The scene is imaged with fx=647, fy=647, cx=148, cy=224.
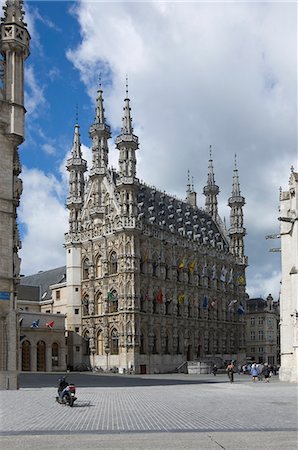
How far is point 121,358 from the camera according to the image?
7669cm

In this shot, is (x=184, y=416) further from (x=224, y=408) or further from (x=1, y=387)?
(x=1, y=387)

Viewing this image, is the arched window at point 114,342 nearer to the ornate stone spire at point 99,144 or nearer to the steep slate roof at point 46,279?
the steep slate roof at point 46,279

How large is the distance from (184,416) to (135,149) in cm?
6166

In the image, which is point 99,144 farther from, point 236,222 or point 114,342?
point 236,222

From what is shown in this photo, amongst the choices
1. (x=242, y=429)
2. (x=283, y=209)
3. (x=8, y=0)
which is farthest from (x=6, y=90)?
(x=242, y=429)

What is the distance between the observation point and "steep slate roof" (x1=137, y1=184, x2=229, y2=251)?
87000mm

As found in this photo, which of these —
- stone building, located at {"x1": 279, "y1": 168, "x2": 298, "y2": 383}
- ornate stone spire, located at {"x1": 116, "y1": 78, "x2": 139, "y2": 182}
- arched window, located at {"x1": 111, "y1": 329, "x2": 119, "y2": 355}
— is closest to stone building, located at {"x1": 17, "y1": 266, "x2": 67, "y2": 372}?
arched window, located at {"x1": 111, "y1": 329, "x2": 119, "y2": 355}

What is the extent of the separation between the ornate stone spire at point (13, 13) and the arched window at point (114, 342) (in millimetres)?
46104

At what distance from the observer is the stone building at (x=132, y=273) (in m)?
78.6

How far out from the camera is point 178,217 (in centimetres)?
9525

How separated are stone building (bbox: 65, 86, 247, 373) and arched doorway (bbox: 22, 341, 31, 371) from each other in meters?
8.65

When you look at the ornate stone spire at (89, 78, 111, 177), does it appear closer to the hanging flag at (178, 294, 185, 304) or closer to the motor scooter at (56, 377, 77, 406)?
the hanging flag at (178, 294, 185, 304)

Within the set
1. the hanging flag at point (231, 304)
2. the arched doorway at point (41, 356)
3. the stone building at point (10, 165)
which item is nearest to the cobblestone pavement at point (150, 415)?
the stone building at point (10, 165)

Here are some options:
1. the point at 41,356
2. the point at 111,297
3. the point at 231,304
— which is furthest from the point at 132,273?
the point at 231,304
